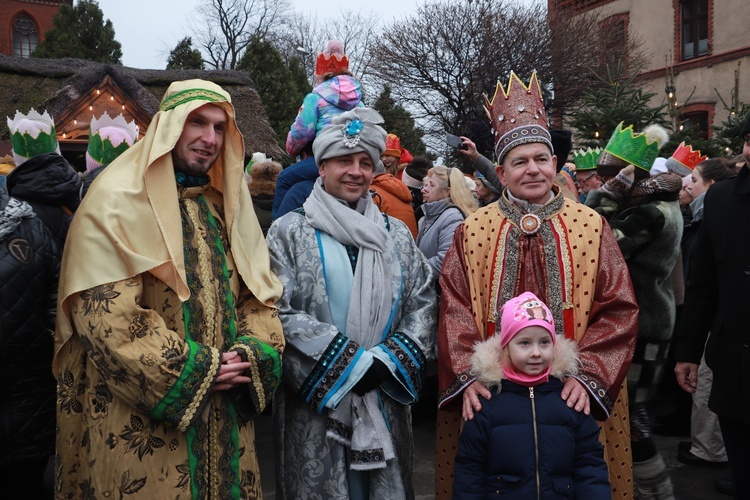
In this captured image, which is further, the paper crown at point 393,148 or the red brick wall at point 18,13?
the red brick wall at point 18,13

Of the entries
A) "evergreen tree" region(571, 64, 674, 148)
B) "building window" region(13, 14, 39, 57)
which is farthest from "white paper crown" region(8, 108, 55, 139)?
"building window" region(13, 14, 39, 57)

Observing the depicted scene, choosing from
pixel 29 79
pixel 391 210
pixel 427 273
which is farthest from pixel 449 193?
pixel 29 79

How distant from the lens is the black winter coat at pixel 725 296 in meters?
2.84

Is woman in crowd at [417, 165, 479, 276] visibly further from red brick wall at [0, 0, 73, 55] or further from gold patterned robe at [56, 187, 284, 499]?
red brick wall at [0, 0, 73, 55]

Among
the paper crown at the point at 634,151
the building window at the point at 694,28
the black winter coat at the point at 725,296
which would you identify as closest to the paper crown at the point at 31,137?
the paper crown at the point at 634,151

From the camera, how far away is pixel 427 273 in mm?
3078

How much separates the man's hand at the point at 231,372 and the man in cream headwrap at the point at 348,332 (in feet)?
0.97

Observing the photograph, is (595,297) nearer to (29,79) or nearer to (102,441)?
(102,441)

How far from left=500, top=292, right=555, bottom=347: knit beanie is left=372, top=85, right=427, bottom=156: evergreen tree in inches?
827

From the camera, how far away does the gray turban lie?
9.54ft

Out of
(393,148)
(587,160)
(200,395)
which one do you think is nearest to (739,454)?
(200,395)

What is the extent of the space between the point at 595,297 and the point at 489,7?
66.8ft

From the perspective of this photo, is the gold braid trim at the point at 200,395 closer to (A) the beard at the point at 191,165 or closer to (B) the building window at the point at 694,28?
(A) the beard at the point at 191,165

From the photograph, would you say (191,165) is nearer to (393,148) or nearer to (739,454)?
(739,454)
